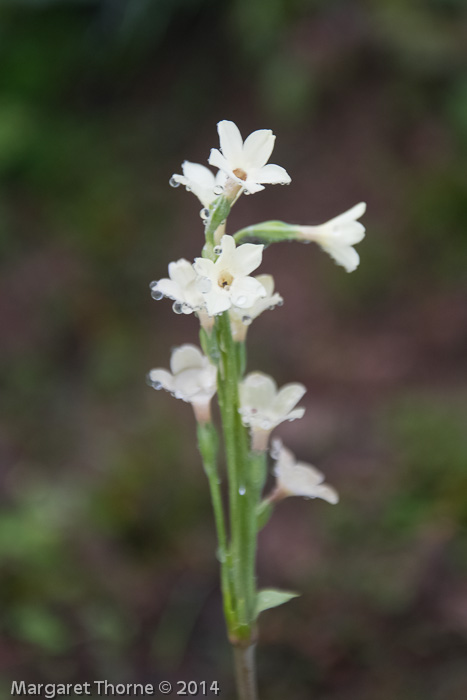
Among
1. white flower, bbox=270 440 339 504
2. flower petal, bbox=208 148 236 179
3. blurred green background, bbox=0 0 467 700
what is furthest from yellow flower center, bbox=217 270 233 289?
blurred green background, bbox=0 0 467 700

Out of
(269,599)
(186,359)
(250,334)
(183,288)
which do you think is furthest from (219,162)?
(250,334)

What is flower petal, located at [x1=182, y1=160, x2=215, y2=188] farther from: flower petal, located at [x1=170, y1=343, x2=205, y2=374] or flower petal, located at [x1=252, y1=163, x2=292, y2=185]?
flower petal, located at [x1=170, y1=343, x2=205, y2=374]

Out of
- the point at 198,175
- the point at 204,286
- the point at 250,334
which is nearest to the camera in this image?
the point at 204,286

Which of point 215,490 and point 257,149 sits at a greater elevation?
point 257,149

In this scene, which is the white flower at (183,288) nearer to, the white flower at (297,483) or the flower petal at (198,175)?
the flower petal at (198,175)

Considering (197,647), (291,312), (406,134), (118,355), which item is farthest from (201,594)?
(406,134)

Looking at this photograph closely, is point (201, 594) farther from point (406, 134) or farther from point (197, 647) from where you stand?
point (406, 134)

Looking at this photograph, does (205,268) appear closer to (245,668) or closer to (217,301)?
(217,301)
